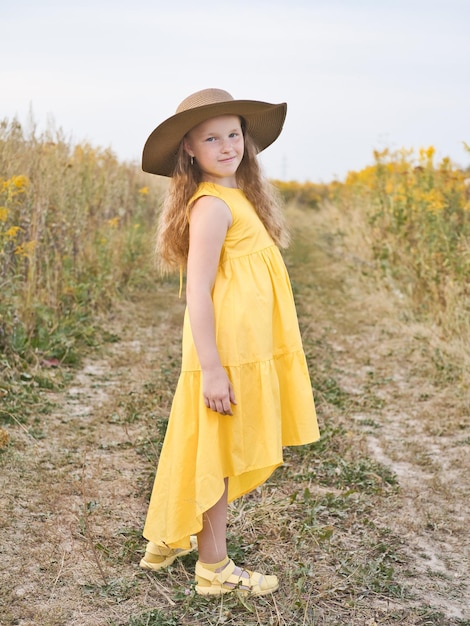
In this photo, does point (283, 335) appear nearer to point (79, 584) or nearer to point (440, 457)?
point (79, 584)

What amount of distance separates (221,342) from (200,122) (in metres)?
0.65

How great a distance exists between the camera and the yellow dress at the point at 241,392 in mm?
2191

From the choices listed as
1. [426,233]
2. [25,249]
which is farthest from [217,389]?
[426,233]

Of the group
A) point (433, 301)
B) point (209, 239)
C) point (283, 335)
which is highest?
point (209, 239)

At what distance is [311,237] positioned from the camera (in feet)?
43.9

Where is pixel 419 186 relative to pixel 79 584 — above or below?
above

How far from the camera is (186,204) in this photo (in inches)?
90.7

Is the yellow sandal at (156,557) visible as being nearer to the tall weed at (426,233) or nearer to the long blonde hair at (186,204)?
the long blonde hair at (186,204)

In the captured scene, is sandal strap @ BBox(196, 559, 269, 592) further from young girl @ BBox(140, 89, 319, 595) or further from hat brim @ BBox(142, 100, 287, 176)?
hat brim @ BBox(142, 100, 287, 176)

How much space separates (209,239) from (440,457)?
217 centimetres

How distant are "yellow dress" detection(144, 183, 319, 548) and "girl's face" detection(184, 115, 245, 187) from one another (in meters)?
0.06

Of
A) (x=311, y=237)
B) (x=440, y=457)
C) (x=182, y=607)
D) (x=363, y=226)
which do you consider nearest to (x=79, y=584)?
(x=182, y=607)

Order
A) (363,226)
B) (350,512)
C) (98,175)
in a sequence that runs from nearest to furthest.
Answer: (350,512), (98,175), (363,226)

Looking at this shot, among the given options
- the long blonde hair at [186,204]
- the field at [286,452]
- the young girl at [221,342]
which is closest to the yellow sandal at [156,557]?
the field at [286,452]
